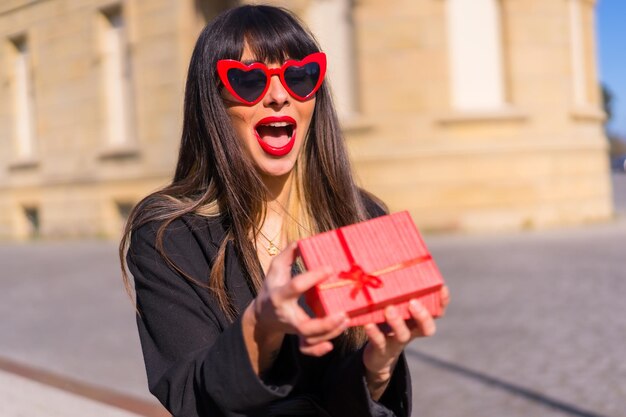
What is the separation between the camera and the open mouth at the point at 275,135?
6.31 feet

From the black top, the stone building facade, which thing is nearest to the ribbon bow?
the black top

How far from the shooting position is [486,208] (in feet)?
39.5

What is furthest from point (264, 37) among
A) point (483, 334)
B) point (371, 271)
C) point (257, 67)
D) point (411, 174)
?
point (411, 174)

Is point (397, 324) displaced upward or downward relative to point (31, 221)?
upward

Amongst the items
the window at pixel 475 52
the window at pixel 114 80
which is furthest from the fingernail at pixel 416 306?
the window at pixel 114 80

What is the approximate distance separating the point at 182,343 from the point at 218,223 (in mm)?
332

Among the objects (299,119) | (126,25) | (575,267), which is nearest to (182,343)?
(299,119)

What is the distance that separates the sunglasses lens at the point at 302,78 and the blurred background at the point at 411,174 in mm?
747

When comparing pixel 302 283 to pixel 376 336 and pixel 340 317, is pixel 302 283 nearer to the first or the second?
pixel 340 317

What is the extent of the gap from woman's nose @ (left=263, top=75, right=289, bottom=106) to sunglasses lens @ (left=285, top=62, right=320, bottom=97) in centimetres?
2

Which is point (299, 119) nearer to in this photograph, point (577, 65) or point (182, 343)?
point (182, 343)

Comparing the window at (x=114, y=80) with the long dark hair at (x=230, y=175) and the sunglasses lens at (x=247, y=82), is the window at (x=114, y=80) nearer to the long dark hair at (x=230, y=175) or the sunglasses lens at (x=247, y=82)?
the long dark hair at (x=230, y=175)

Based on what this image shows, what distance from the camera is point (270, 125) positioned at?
1.95 metres

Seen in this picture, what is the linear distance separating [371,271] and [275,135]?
0.58m
